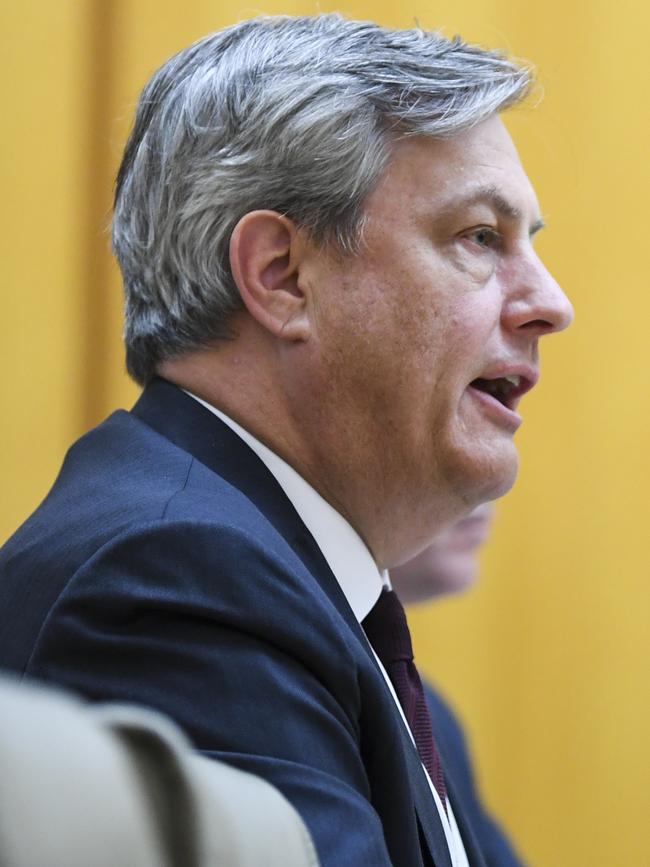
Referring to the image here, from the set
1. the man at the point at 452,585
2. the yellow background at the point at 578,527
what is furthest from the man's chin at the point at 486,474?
the yellow background at the point at 578,527

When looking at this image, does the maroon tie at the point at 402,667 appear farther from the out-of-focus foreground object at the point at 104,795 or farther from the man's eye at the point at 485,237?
the out-of-focus foreground object at the point at 104,795

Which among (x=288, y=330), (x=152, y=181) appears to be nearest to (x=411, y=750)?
(x=288, y=330)

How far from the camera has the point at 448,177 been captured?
129 centimetres

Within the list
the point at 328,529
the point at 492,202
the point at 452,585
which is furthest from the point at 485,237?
the point at 452,585

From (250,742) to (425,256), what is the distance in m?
0.55

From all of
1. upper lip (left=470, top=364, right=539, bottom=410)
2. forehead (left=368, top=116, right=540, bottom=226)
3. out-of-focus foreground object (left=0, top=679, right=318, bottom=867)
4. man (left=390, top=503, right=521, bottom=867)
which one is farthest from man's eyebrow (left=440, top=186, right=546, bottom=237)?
out-of-focus foreground object (left=0, top=679, right=318, bottom=867)

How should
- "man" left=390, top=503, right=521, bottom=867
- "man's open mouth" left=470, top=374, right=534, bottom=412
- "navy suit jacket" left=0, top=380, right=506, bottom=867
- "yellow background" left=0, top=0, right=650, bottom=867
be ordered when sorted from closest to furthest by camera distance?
"navy suit jacket" left=0, top=380, right=506, bottom=867, "man's open mouth" left=470, top=374, right=534, bottom=412, "man" left=390, top=503, right=521, bottom=867, "yellow background" left=0, top=0, right=650, bottom=867

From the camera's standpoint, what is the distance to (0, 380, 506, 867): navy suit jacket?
88 cm

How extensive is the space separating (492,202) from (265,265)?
0.22m

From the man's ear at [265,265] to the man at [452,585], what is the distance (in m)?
0.53

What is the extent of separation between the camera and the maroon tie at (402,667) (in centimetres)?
123

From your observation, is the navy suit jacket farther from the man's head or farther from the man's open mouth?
the man's open mouth

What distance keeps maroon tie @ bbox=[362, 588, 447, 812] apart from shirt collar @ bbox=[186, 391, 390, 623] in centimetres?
2

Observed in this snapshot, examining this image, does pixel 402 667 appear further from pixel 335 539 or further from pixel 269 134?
pixel 269 134
